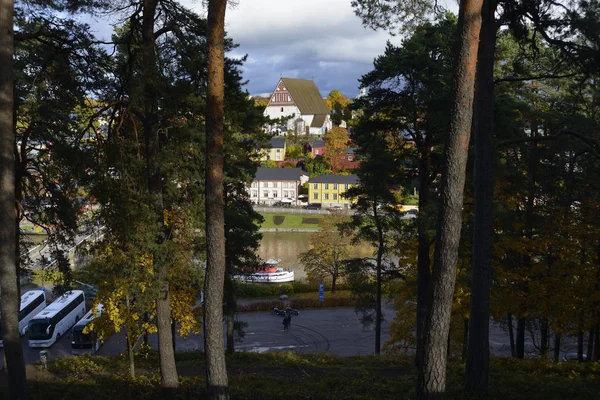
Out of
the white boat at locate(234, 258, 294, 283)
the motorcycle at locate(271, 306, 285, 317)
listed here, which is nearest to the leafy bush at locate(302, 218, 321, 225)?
the white boat at locate(234, 258, 294, 283)

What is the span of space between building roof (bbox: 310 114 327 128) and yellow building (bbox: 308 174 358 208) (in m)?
36.3

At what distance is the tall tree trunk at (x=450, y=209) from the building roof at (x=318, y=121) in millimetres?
87906

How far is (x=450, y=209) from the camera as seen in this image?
641 cm

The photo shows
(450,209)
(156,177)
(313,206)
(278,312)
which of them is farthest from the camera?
(313,206)

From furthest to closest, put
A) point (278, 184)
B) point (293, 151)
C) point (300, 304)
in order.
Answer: point (293, 151)
point (278, 184)
point (300, 304)

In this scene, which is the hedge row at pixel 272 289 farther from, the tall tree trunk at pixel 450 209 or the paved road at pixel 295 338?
the tall tree trunk at pixel 450 209

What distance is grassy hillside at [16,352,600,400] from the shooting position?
8.92 meters

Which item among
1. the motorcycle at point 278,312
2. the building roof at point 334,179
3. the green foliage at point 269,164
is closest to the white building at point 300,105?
the green foliage at point 269,164

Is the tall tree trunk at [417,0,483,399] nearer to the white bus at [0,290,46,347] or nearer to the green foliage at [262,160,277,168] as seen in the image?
the white bus at [0,290,46,347]

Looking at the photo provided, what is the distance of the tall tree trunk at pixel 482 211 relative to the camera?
334 inches

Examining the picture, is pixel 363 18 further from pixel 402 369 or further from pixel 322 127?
pixel 322 127

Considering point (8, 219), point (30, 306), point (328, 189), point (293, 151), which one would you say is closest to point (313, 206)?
point (328, 189)

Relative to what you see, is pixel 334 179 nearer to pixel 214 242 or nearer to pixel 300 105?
pixel 300 105

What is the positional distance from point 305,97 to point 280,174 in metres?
40.1
